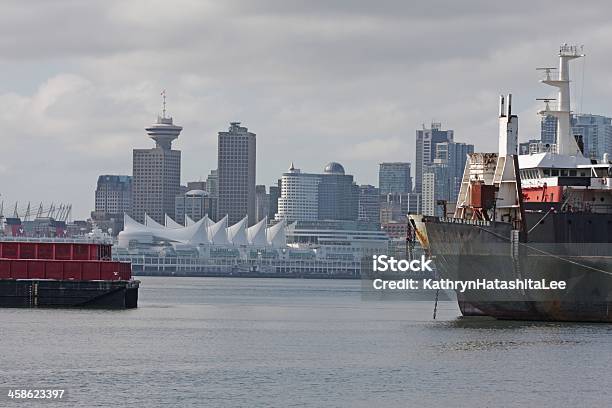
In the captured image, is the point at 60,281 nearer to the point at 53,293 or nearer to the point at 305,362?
the point at 53,293

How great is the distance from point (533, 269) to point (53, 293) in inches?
1245

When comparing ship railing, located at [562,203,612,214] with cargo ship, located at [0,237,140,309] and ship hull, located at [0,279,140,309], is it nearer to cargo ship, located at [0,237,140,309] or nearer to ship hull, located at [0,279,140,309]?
cargo ship, located at [0,237,140,309]

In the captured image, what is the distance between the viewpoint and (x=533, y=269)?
73000 millimetres

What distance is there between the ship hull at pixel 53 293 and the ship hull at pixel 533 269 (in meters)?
24.8

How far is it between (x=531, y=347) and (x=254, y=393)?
17500 mm

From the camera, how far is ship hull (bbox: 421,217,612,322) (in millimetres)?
72375

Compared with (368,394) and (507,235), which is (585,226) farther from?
(368,394)

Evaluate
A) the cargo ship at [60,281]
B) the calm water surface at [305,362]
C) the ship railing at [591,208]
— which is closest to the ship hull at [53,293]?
the cargo ship at [60,281]

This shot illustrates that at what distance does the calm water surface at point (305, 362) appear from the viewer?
Answer: 5012cm

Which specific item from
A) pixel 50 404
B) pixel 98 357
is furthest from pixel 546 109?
pixel 50 404

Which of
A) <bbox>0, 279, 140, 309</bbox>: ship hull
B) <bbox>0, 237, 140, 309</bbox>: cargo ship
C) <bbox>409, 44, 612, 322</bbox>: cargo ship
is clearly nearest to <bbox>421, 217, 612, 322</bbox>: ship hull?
<bbox>409, 44, 612, 322</bbox>: cargo ship

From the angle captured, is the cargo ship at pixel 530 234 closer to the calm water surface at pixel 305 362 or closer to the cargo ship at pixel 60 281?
the calm water surface at pixel 305 362

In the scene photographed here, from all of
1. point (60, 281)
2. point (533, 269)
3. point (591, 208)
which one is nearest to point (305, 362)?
point (533, 269)

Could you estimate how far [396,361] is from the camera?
6038 centimetres
